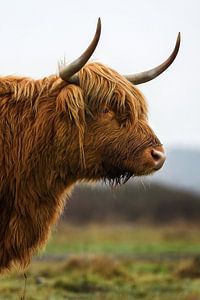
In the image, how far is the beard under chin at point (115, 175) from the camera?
7.20 metres

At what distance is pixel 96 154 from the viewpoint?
7168mm

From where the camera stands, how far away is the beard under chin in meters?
7.20

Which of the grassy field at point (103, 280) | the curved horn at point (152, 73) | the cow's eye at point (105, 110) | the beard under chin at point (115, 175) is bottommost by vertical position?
the grassy field at point (103, 280)

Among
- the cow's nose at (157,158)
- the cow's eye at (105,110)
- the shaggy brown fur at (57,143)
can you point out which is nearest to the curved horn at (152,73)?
the shaggy brown fur at (57,143)

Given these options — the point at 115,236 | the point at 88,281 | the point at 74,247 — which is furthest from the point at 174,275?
the point at 115,236

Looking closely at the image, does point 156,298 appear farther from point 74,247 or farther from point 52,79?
point 74,247

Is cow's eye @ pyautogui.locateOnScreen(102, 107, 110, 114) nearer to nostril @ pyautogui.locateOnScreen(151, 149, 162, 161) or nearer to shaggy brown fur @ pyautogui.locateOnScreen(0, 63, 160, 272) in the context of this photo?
shaggy brown fur @ pyautogui.locateOnScreen(0, 63, 160, 272)

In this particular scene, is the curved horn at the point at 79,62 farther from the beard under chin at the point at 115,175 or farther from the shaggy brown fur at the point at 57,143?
the beard under chin at the point at 115,175

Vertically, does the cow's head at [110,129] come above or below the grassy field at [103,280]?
above

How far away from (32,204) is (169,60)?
154cm

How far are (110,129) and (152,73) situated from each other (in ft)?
2.18

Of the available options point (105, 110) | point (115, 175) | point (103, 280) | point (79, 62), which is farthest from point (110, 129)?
point (103, 280)

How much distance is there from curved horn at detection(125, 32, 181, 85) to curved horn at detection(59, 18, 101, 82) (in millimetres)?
597

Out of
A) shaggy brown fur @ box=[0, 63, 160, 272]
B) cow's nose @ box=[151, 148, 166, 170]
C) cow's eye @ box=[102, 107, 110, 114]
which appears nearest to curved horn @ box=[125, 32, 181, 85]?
shaggy brown fur @ box=[0, 63, 160, 272]
